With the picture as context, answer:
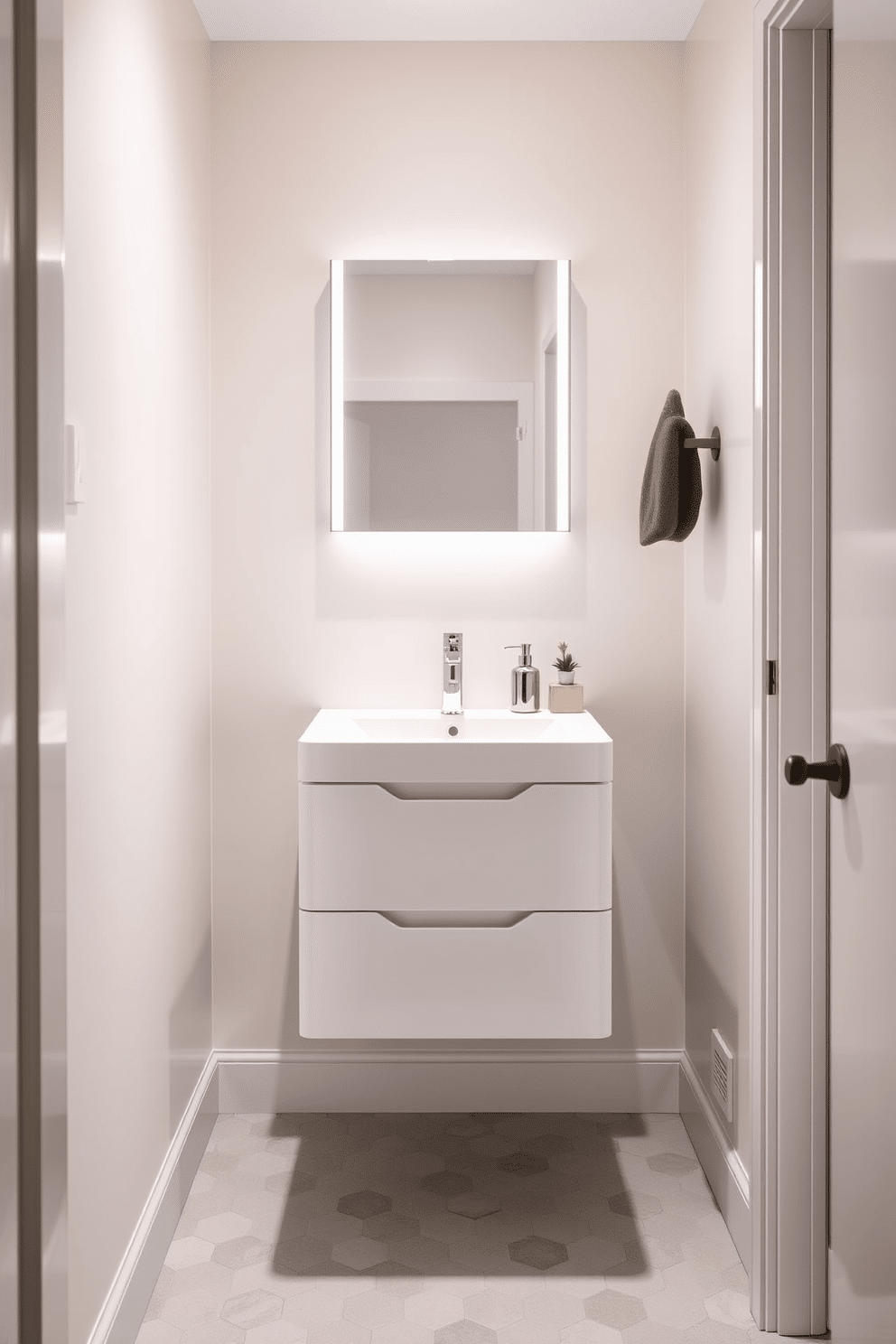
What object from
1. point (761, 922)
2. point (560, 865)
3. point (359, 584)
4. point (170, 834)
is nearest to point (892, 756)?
point (761, 922)

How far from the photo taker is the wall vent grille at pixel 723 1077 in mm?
2100

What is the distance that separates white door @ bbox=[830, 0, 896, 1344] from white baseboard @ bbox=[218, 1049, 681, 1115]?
121 centimetres

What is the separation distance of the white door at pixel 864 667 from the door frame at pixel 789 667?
431 millimetres

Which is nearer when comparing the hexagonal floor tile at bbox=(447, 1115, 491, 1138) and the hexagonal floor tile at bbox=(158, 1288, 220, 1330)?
the hexagonal floor tile at bbox=(158, 1288, 220, 1330)

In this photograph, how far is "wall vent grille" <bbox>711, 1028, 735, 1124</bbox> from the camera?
210cm

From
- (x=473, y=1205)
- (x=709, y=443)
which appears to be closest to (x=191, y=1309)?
(x=473, y=1205)

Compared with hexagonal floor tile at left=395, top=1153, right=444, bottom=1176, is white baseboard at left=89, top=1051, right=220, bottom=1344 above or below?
above

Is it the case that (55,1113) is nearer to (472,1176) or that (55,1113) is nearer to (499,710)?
(472,1176)

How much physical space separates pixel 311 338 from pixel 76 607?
1215 mm

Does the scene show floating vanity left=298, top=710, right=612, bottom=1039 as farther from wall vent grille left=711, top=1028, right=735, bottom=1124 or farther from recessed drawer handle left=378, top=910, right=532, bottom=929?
wall vent grille left=711, top=1028, right=735, bottom=1124

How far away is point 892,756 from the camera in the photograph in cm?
118

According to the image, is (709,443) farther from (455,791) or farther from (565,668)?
(455,791)

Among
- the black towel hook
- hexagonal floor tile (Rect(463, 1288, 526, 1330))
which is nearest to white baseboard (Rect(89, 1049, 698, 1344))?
hexagonal floor tile (Rect(463, 1288, 526, 1330))

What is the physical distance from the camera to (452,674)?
8.07ft
